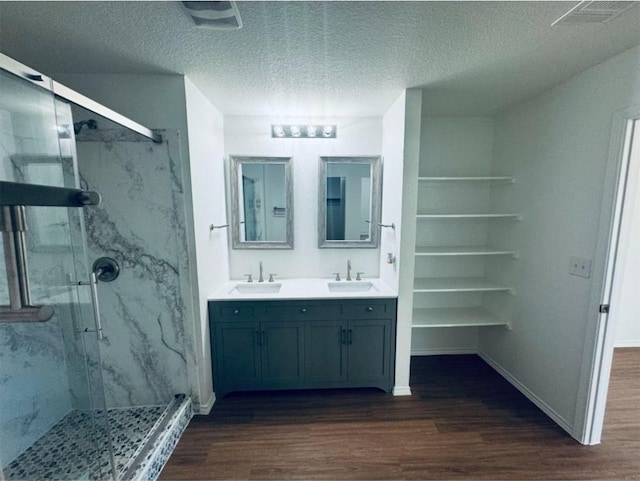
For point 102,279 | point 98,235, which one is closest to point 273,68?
point 98,235

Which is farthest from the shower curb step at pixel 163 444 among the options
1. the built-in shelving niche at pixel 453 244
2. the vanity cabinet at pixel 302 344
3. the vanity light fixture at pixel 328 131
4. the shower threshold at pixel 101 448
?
the vanity light fixture at pixel 328 131

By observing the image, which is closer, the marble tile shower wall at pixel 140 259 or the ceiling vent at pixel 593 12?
the ceiling vent at pixel 593 12

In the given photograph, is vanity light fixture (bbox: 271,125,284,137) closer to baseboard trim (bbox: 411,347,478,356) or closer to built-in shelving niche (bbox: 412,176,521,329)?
built-in shelving niche (bbox: 412,176,521,329)

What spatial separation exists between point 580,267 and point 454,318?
3.49 feet

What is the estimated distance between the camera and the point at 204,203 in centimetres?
214

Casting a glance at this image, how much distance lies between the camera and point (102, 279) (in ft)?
6.36

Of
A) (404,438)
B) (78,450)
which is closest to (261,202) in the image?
(78,450)

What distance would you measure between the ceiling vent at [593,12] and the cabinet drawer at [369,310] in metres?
1.95

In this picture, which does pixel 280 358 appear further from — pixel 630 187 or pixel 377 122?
pixel 630 187

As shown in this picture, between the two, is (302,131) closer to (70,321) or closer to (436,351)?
(70,321)

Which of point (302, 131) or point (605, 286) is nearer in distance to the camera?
point (605, 286)

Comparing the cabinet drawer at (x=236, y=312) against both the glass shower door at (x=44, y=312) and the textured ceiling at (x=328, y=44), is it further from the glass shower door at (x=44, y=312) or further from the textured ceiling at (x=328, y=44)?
the textured ceiling at (x=328, y=44)

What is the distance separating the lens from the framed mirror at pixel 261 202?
2672 millimetres

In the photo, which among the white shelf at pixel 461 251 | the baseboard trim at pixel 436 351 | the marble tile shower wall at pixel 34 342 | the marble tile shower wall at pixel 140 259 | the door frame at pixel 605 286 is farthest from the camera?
the baseboard trim at pixel 436 351
